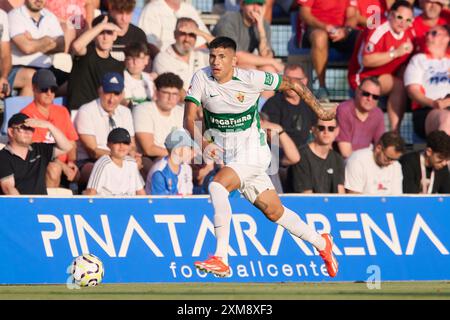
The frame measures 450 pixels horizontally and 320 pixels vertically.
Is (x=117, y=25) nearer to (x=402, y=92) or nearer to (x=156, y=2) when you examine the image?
(x=156, y=2)

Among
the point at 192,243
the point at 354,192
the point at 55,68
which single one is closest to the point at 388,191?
the point at 354,192

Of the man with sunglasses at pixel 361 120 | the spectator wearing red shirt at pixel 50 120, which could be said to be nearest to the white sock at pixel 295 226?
the spectator wearing red shirt at pixel 50 120

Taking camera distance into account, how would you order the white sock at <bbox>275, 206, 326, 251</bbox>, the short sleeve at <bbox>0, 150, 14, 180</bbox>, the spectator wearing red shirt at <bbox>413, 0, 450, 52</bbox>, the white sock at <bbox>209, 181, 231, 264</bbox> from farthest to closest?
the spectator wearing red shirt at <bbox>413, 0, 450, 52</bbox> < the short sleeve at <bbox>0, 150, 14, 180</bbox> < the white sock at <bbox>275, 206, 326, 251</bbox> < the white sock at <bbox>209, 181, 231, 264</bbox>

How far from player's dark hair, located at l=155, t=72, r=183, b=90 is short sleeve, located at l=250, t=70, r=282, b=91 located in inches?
148

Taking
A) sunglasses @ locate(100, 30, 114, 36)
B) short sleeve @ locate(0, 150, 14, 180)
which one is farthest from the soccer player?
sunglasses @ locate(100, 30, 114, 36)

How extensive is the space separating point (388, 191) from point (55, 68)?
197 inches

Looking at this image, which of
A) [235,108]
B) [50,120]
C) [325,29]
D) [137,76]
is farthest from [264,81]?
[325,29]

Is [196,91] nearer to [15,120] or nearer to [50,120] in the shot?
[15,120]

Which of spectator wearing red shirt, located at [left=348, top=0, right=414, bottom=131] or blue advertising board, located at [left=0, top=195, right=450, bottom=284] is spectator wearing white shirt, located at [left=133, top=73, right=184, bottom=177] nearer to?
blue advertising board, located at [left=0, top=195, right=450, bottom=284]

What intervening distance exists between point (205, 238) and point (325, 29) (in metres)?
4.69

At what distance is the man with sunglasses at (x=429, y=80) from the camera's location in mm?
15367

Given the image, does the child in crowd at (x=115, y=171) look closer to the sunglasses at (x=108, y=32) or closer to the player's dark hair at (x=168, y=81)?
the player's dark hair at (x=168, y=81)

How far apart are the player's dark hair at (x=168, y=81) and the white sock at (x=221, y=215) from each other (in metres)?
4.38

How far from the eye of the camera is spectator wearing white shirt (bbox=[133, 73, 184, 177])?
14.3 metres
